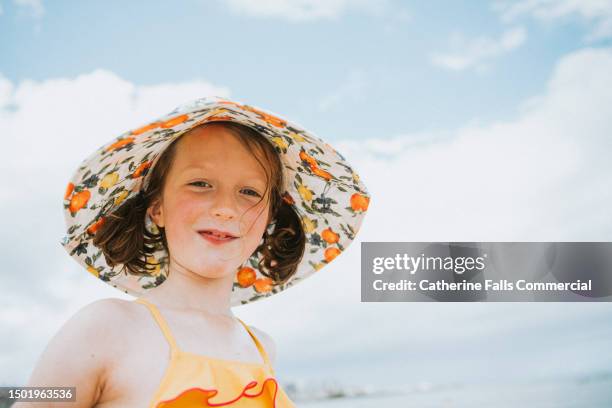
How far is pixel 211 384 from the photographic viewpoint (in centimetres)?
154

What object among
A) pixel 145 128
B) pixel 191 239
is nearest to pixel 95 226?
pixel 191 239

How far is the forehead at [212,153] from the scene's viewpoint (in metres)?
1.77

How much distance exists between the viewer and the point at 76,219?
184cm

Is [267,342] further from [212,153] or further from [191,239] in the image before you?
[212,153]

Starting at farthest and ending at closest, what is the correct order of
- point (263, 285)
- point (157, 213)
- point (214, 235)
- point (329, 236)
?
point (263, 285) < point (329, 236) < point (157, 213) < point (214, 235)

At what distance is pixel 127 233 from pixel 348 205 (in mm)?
697

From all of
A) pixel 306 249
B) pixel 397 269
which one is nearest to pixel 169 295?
pixel 306 249

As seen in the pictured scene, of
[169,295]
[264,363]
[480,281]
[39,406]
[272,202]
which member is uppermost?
[480,281]

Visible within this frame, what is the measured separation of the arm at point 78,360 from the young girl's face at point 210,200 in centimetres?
34

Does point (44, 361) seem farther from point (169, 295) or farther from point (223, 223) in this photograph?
point (223, 223)

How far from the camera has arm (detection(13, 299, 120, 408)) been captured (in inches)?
56.2

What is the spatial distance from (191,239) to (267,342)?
48cm

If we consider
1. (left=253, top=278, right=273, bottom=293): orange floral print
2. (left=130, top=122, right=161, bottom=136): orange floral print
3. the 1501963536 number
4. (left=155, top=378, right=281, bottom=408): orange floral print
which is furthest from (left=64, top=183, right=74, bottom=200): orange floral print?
(left=253, top=278, right=273, bottom=293): orange floral print

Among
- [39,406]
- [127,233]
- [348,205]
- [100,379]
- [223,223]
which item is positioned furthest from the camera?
[348,205]
